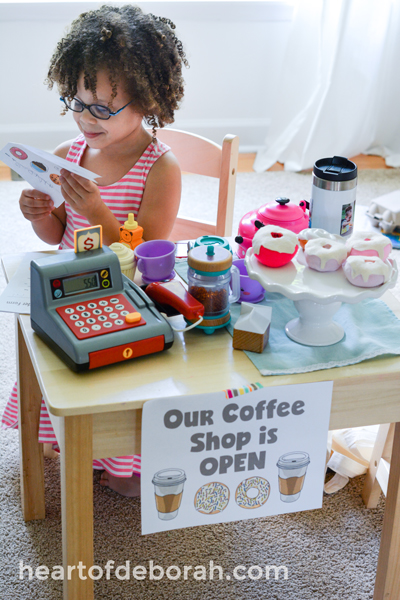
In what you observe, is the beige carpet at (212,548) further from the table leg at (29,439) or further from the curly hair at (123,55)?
the curly hair at (123,55)

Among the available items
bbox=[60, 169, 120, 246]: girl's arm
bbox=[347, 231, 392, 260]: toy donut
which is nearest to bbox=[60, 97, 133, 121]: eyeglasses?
bbox=[60, 169, 120, 246]: girl's arm

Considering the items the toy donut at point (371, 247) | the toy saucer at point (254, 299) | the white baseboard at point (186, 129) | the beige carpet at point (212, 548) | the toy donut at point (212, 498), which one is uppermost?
the toy donut at point (371, 247)

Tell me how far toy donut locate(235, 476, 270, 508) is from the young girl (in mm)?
397

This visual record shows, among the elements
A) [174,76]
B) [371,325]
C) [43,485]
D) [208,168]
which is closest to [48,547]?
[43,485]

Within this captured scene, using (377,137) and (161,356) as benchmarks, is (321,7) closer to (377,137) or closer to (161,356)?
(377,137)

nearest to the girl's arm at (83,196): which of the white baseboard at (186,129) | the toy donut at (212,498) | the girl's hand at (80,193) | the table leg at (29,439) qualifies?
the girl's hand at (80,193)

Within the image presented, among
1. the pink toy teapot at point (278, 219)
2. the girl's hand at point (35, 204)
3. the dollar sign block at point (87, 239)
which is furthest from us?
the girl's hand at point (35, 204)

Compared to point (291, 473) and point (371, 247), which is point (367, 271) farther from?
point (291, 473)

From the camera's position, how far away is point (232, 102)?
3.41 metres

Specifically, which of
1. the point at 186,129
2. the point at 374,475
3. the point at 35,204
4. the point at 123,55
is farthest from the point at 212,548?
the point at 186,129

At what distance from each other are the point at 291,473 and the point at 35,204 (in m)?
0.74

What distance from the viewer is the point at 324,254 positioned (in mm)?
947

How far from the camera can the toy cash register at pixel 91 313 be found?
35.5 inches

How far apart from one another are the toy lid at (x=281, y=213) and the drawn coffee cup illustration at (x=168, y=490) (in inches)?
19.8
